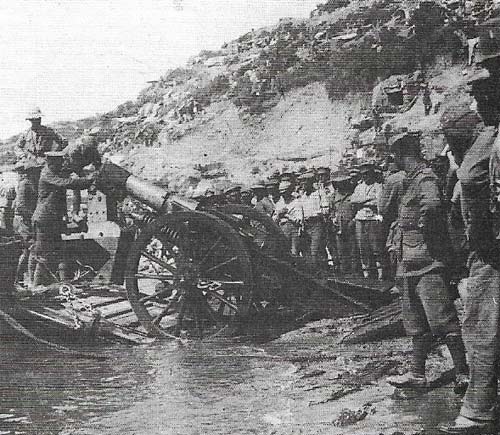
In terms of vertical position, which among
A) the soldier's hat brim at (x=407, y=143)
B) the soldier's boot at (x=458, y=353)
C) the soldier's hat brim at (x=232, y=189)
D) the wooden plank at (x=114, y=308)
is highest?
the soldier's hat brim at (x=407, y=143)

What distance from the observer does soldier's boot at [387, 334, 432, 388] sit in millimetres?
4043

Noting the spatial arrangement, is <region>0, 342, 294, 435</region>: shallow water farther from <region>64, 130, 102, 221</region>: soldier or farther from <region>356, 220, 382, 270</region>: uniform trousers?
<region>356, 220, 382, 270</region>: uniform trousers

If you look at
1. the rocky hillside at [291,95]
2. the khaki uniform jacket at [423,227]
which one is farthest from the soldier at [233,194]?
the rocky hillside at [291,95]

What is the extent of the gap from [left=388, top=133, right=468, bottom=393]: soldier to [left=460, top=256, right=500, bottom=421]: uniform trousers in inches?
34.4

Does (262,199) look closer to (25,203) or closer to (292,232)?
(292,232)

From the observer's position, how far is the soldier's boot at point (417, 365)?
4.04 m

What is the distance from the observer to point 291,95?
20734 millimetres

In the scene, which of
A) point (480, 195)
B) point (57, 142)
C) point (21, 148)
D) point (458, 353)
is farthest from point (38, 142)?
point (480, 195)

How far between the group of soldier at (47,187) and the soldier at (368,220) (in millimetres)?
3520

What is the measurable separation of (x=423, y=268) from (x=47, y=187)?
4869 millimetres

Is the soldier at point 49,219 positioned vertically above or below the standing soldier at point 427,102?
below

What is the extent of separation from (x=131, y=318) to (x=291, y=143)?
1349 centimetres

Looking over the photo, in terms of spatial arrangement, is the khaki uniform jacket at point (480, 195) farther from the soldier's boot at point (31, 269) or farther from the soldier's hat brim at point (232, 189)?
the soldier's boot at point (31, 269)

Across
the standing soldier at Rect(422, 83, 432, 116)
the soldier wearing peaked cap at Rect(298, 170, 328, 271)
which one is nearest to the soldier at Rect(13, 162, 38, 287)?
the soldier wearing peaked cap at Rect(298, 170, 328, 271)
